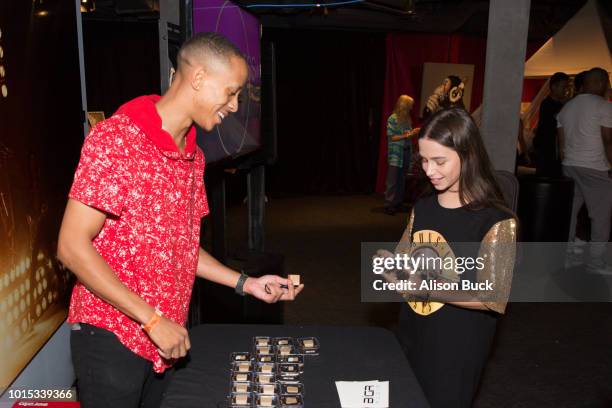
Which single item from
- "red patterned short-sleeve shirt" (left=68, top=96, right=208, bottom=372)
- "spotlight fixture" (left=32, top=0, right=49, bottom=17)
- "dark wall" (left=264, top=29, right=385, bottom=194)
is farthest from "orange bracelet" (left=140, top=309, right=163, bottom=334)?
"dark wall" (left=264, top=29, right=385, bottom=194)

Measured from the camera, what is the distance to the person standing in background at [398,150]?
663 centimetres

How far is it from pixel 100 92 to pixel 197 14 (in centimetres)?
402

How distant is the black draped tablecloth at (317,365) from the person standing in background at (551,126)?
3.91 m

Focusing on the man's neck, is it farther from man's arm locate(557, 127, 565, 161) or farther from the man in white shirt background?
man's arm locate(557, 127, 565, 161)

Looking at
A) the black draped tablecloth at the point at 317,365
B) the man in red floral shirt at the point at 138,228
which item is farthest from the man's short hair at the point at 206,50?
the black draped tablecloth at the point at 317,365

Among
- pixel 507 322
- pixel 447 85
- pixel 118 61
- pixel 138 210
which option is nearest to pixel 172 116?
pixel 138 210

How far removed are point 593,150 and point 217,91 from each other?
12.9ft

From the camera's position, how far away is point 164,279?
4.32 ft

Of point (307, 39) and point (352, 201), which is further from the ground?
point (307, 39)

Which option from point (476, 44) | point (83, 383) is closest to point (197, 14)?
point (83, 383)

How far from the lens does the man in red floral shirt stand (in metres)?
1.15

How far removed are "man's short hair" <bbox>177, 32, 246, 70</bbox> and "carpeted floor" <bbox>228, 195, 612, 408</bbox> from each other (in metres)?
2.11

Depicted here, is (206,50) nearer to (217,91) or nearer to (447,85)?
(217,91)

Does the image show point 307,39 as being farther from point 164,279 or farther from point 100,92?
point 164,279
